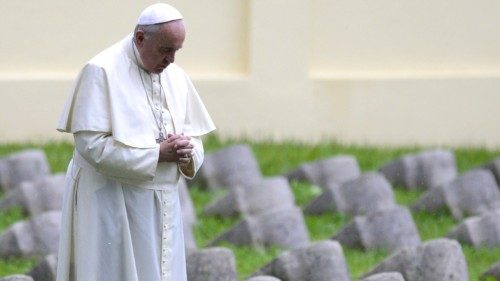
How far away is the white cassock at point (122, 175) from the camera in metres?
6.49

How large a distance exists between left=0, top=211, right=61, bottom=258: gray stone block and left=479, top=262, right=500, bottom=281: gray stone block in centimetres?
268

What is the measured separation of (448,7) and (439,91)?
76 centimetres

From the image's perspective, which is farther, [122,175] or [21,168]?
[21,168]

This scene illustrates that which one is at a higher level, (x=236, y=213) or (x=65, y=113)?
(x=65, y=113)

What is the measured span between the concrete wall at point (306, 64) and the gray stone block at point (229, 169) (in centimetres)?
134

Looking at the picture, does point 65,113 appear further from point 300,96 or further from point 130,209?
point 300,96

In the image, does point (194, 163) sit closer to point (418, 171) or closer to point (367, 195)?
→ point (367, 195)

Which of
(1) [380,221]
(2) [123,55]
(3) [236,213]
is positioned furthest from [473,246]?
(2) [123,55]

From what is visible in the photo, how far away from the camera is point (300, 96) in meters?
14.2

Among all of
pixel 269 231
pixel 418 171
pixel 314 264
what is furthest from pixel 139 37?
pixel 418 171

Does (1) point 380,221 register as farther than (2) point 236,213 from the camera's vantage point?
No

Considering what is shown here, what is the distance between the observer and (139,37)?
6.50 metres

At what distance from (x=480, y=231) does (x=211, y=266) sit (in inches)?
117

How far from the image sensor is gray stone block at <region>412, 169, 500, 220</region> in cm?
1188
